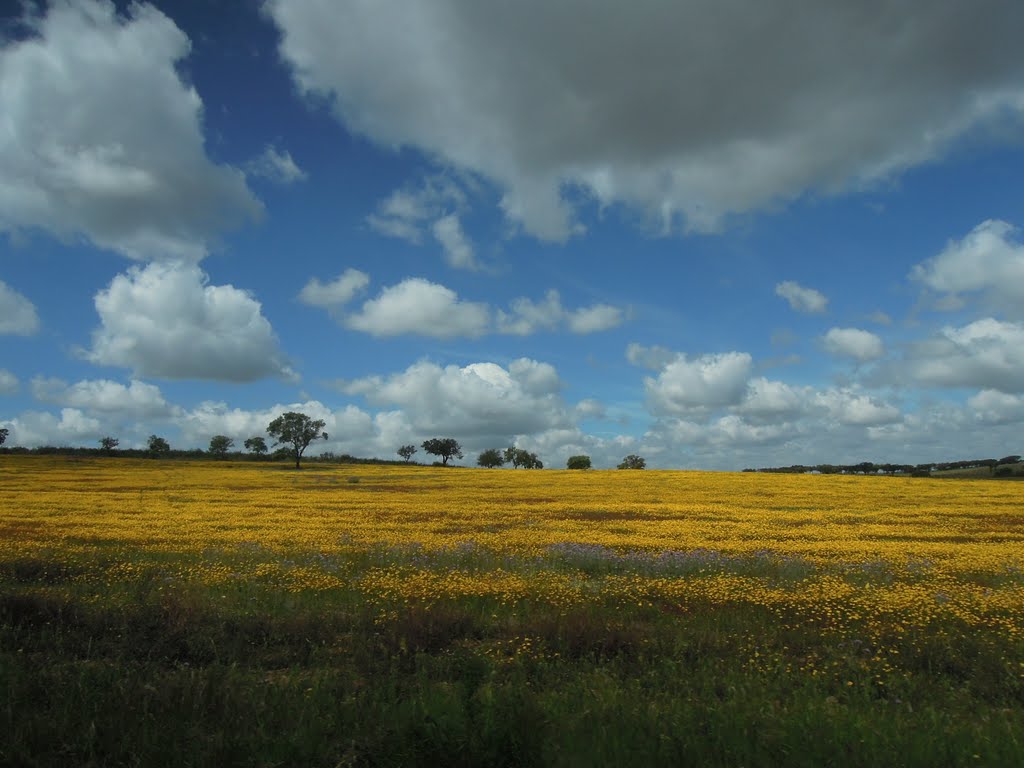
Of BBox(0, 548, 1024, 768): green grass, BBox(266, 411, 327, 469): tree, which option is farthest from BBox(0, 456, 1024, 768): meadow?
BBox(266, 411, 327, 469): tree

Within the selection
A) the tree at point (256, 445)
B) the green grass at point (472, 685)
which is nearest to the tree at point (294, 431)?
the tree at point (256, 445)

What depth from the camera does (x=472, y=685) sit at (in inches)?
230

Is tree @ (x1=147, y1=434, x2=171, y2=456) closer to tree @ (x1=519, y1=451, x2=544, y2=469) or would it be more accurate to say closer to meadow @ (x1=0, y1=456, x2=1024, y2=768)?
tree @ (x1=519, y1=451, x2=544, y2=469)

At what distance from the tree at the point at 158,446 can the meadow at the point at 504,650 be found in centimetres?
10791

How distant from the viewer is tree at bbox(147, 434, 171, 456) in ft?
383

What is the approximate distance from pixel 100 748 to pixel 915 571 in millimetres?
15725

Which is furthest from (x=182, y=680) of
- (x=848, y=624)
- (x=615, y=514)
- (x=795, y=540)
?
(x=615, y=514)

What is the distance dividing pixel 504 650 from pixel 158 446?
4991 inches

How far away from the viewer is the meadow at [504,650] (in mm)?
5156

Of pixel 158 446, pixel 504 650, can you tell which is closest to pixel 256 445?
pixel 158 446

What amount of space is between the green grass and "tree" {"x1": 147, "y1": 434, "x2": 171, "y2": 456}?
389ft

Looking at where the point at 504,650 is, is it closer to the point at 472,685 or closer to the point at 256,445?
the point at 472,685

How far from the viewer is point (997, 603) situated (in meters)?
11.1

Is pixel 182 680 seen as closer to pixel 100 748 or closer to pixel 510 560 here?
pixel 100 748
